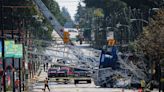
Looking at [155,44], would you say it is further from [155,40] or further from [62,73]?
[62,73]

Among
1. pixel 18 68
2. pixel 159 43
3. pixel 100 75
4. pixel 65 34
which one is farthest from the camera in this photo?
pixel 65 34

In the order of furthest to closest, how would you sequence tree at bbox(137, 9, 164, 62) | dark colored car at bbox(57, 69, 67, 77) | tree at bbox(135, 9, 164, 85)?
1. dark colored car at bbox(57, 69, 67, 77)
2. tree at bbox(135, 9, 164, 85)
3. tree at bbox(137, 9, 164, 62)

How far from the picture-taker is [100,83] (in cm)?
6756

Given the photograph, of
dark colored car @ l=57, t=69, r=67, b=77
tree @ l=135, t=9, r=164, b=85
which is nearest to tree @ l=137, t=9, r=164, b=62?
tree @ l=135, t=9, r=164, b=85

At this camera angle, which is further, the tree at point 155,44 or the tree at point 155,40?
the tree at point 155,44

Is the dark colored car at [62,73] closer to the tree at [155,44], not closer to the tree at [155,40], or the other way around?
the tree at [155,44]

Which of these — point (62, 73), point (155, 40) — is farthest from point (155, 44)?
point (62, 73)

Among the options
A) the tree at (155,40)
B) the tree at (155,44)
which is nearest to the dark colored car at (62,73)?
the tree at (155,44)

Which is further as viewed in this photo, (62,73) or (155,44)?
(62,73)

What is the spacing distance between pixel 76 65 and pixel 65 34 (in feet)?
13.0

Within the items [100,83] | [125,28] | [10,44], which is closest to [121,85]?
[100,83]

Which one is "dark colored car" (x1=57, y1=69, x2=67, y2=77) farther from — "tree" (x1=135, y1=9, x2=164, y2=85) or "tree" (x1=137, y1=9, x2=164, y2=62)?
"tree" (x1=137, y1=9, x2=164, y2=62)

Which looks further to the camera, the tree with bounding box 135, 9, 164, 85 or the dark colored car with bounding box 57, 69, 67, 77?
the dark colored car with bounding box 57, 69, 67, 77

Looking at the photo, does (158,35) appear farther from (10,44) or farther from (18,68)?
(10,44)
